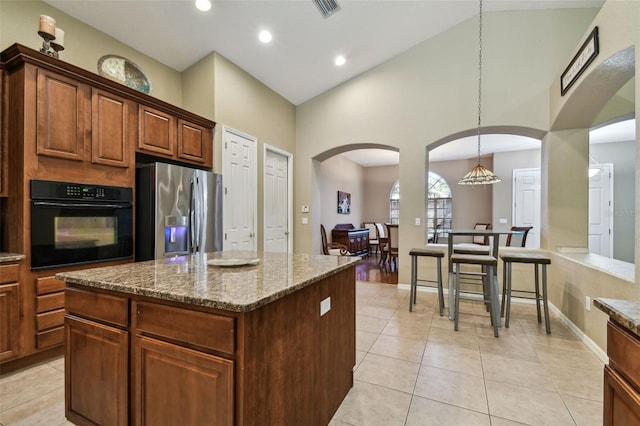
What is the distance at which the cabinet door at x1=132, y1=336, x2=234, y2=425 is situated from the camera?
0.99 metres

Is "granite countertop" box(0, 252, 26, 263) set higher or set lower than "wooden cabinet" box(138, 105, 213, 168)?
lower

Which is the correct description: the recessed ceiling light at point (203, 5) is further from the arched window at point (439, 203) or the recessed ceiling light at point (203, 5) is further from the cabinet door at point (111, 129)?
the arched window at point (439, 203)

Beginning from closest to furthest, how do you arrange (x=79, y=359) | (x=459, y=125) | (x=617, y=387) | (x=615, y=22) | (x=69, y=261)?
(x=617, y=387), (x=79, y=359), (x=615, y=22), (x=69, y=261), (x=459, y=125)

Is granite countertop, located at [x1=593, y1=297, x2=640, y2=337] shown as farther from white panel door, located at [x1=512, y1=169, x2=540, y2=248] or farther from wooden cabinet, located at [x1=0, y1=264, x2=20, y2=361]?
white panel door, located at [x1=512, y1=169, x2=540, y2=248]

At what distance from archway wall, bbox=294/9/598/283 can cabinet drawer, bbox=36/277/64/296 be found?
3358 millimetres

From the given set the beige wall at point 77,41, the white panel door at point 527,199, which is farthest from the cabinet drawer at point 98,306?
the white panel door at point 527,199

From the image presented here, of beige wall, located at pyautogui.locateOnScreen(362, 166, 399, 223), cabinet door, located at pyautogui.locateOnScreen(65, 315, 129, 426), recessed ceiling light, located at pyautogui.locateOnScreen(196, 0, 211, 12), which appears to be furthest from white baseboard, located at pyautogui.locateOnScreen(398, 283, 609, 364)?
beige wall, located at pyautogui.locateOnScreen(362, 166, 399, 223)

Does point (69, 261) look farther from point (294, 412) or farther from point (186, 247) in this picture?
point (294, 412)

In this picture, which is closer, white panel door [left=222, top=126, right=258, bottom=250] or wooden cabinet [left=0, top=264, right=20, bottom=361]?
wooden cabinet [left=0, top=264, right=20, bottom=361]

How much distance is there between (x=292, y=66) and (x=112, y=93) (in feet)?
7.92

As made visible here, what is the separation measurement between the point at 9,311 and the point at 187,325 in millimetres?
2066

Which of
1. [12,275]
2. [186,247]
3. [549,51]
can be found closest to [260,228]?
[186,247]

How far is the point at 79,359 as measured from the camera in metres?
1.42

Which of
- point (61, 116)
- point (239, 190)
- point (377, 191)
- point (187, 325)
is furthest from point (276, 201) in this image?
point (377, 191)
